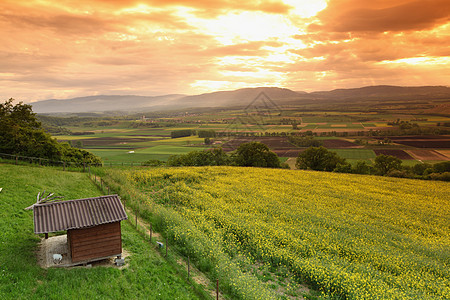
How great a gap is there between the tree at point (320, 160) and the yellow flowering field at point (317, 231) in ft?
75.2

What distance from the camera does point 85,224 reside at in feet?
Answer: 52.7

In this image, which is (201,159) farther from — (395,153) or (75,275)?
(395,153)

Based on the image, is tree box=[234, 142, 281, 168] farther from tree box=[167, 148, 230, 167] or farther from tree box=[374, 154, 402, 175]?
tree box=[374, 154, 402, 175]

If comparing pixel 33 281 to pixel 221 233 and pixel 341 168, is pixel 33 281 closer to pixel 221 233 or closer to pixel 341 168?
pixel 221 233

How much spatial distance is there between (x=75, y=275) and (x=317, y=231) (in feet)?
69.5

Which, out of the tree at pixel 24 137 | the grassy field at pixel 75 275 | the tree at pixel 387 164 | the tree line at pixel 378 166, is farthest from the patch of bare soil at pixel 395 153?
the tree at pixel 24 137

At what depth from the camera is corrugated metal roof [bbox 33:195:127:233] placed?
1572 centimetres

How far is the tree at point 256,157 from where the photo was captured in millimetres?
72500

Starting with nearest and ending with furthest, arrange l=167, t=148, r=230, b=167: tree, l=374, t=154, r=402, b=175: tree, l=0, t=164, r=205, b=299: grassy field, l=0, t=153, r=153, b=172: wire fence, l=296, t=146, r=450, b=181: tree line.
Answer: l=0, t=164, r=205, b=299: grassy field < l=0, t=153, r=153, b=172: wire fence < l=296, t=146, r=450, b=181: tree line < l=374, t=154, r=402, b=175: tree < l=167, t=148, r=230, b=167: tree

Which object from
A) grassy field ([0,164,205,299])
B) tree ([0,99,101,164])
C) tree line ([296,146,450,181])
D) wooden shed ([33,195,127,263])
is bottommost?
tree line ([296,146,450,181])

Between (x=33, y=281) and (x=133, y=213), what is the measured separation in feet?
49.2

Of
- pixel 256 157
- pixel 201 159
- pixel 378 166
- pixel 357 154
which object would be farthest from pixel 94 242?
pixel 357 154

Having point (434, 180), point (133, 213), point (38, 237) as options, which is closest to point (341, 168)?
point (434, 180)

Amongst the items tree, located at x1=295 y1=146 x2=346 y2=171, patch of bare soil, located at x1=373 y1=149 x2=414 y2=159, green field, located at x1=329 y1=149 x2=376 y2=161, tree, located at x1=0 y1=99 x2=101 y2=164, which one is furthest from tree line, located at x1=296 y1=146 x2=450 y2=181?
tree, located at x1=0 y1=99 x2=101 y2=164
